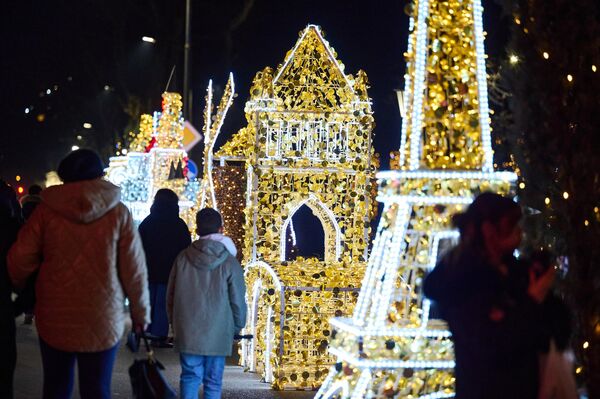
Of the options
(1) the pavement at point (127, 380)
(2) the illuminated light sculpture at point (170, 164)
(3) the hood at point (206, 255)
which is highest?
(2) the illuminated light sculpture at point (170, 164)

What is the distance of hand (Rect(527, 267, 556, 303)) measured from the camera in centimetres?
538

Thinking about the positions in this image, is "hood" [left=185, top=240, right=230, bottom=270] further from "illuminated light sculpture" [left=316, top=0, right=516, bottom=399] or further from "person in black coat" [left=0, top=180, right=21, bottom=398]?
"person in black coat" [left=0, top=180, right=21, bottom=398]

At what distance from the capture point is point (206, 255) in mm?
9227

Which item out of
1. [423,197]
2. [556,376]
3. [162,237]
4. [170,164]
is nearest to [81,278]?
[423,197]

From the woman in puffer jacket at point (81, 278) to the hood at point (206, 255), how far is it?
Answer: 201 cm

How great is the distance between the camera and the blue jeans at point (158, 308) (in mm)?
13234

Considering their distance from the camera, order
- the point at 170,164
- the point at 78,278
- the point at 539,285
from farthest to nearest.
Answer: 1. the point at 170,164
2. the point at 78,278
3. the point at 539,285

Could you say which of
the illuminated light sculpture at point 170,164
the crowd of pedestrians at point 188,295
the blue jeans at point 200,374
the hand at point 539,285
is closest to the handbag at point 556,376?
the crowd of pedestrians at point 188,295

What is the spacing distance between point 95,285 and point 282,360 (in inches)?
215

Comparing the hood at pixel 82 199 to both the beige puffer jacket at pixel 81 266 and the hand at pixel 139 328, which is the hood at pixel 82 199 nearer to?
the beige puffer jacket at pixel 81 266

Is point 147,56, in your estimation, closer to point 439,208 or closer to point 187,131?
point 187,131

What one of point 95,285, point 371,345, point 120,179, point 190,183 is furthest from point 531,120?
point 120,179

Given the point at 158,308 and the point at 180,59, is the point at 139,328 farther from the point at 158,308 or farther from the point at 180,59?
the point at 180,59

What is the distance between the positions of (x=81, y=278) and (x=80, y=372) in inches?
22.6
